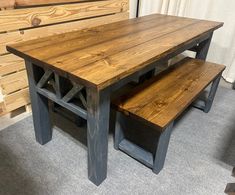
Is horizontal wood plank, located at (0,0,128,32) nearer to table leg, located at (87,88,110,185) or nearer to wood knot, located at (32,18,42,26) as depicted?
wood knot, located at (32,18,42,26)

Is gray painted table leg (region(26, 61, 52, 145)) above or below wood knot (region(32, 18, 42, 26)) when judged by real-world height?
below

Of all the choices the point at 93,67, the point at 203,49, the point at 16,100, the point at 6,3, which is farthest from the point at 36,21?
the point at 203,49

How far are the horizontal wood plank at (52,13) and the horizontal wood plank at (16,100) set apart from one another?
470 millimetres

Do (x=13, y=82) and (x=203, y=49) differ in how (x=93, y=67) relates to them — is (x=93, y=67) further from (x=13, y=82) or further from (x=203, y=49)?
(x=203, y=49)

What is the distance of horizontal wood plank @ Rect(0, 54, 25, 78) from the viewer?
1534 mm

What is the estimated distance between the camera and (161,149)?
125 centimetres

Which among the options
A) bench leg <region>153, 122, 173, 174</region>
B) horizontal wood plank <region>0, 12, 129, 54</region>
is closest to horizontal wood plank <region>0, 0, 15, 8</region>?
horizontal wood plank <region>0, 12, 129, 54</region>

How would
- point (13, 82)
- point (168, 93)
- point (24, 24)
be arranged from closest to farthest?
1. point (168, 93)
2. point (24, 24)
3. point (13, 82)

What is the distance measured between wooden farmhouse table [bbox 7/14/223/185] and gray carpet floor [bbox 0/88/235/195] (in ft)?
0.31

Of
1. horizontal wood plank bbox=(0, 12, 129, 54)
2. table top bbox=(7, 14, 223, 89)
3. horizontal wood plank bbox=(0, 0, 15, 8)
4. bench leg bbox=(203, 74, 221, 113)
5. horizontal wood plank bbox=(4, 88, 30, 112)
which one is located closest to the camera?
table top bbox=(7, 14, 223, 89)

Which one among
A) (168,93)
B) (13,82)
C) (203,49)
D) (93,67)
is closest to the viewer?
(93,67)

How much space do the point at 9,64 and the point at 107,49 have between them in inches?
30.0

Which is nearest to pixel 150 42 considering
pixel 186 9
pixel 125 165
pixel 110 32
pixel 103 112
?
pixel 110 32

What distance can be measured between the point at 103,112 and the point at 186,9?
1.92 meters
